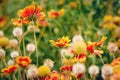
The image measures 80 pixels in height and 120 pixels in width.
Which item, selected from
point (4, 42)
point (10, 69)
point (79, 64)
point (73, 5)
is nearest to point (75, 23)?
point (73, 5)

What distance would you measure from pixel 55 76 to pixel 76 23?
1160mm

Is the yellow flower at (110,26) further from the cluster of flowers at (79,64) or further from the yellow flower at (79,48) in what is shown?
the yellow flower at (79,48)

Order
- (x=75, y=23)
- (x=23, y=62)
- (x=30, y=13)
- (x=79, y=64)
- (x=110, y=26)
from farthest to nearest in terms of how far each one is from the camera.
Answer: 1. (x=75, y=23)
2. (x=110, y=26)
3. (x=30, y=13)
4. (x=23, y=62)
5. (x=79, y=64)

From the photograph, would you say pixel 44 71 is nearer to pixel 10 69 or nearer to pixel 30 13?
pixel 10 69

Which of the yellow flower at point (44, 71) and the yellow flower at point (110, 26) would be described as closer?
the yellow flower at point (44, 71)

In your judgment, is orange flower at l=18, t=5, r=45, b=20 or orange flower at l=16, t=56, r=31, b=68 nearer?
orange flower at l=16, t=56, r=31, b=68

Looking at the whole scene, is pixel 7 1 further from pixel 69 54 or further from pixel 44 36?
pixel 69 54

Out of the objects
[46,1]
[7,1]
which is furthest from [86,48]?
[7,1]

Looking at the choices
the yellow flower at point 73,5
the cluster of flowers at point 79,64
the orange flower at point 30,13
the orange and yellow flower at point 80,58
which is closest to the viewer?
the cluster of flowers at point 79,64

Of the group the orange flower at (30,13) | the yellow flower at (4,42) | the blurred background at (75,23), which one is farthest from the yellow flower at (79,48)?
the blurred background at (75,23)

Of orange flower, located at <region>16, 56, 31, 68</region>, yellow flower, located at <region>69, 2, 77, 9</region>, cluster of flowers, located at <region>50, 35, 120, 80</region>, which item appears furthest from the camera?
yellow flower, located at <region>69, 2, 77, 9</region>

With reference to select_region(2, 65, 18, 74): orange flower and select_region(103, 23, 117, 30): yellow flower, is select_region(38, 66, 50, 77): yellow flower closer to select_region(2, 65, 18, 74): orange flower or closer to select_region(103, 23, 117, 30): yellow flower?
select_region(2, 65, 18, 74): orange flower

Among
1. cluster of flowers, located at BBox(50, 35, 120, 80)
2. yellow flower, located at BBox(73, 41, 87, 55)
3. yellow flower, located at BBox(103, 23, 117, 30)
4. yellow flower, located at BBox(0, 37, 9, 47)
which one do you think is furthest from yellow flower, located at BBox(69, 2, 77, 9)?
yellow flower, located at BBox(73, 41, 87, 55)

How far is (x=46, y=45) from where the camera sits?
2660mm
